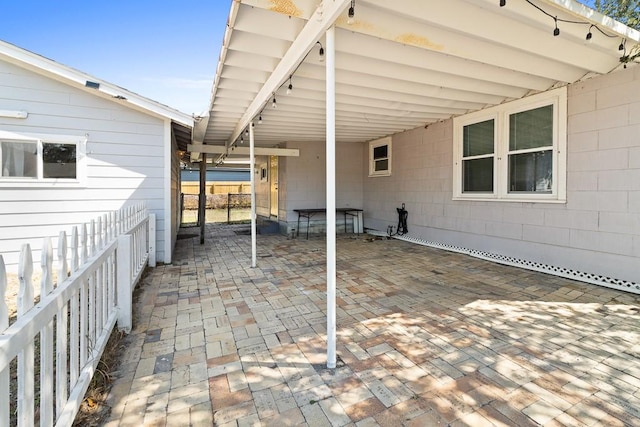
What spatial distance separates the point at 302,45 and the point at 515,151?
403 cm

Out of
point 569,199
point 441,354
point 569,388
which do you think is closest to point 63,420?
point 441,354

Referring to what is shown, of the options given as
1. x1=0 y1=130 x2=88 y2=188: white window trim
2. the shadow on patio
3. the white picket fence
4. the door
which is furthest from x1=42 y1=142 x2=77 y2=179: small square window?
the door

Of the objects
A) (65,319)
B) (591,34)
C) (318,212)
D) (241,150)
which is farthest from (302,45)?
(318,212)

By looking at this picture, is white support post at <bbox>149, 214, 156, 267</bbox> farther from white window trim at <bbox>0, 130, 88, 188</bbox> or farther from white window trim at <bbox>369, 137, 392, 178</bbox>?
white window trim at <bbox>369, 137, 392, 178</bbox>

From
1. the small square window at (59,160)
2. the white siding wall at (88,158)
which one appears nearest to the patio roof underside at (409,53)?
the white siding wall at (88,158)

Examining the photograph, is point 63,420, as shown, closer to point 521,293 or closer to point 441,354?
point 441,354

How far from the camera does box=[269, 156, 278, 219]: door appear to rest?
9.56 meters

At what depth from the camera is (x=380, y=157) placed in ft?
27.4

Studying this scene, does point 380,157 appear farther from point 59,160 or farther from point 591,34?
point 59,160

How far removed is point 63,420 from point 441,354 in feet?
7.56

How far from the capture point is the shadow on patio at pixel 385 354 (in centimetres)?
173

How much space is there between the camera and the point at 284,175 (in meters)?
8.64

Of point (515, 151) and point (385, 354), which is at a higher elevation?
point (515, 151)

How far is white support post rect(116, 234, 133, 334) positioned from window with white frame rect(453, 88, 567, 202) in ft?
17.7
